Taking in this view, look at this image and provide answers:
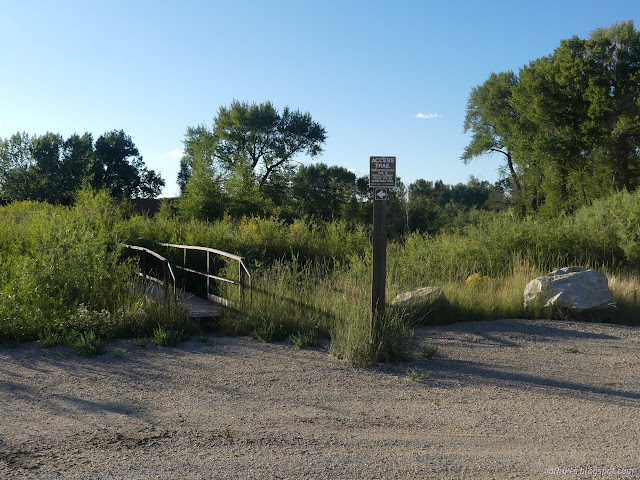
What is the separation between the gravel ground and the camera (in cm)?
398

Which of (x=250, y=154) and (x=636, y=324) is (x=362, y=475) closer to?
(x=636, y=324)

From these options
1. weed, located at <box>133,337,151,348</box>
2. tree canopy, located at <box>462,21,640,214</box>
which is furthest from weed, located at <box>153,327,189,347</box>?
tree canopy, located at <box>462,21,640,214</box>

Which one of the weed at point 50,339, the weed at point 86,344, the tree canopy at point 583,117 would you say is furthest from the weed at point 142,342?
the tree canopy at point 583,117

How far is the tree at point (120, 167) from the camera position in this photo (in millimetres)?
57750

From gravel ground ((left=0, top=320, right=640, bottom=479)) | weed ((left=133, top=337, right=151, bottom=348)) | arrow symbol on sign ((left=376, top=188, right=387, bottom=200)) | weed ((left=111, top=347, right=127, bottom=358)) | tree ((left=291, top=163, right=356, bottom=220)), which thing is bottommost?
gravel ground ((left=0, top=320, right=640, bottom=479))

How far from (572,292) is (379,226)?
4.88 m

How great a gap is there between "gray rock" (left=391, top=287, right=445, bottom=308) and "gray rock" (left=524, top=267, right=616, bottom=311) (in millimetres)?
1851

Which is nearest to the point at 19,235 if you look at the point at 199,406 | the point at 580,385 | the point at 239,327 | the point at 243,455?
the point at 239,327

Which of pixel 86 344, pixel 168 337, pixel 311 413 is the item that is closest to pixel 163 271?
pixel 168 337

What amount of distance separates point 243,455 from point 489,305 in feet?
22.6

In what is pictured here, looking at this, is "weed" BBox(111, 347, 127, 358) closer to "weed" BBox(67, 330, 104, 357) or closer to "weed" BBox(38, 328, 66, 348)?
"weed" BBox(67, 330, 104, 357)

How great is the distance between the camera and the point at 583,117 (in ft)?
104

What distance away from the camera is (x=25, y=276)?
325 inches

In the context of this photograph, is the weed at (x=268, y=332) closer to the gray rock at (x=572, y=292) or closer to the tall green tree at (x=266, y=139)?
the gray rock at (x=572, y=292)
